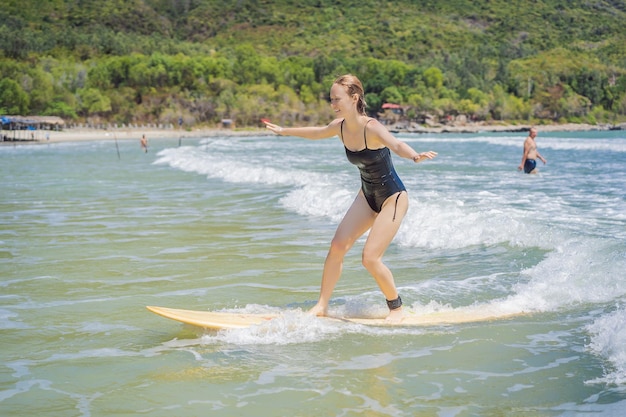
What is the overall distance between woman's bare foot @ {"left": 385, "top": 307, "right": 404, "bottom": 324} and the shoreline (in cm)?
7587

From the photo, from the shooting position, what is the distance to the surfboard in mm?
5996

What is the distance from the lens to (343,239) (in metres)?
6.09

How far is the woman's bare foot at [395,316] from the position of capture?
6137mm

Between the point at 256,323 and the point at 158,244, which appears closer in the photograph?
the point at 256,323

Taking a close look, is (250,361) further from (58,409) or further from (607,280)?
(607,280)

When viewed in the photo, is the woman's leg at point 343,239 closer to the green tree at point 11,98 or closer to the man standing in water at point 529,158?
the man standing in water at point 529,158

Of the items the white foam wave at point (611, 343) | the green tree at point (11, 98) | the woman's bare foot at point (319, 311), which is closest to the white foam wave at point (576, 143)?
the white foam wave at point (611, 343)

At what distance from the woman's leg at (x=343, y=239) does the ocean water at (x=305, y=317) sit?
9.9 inches

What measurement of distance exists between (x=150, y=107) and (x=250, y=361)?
14611cm

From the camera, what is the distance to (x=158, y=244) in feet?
34.9

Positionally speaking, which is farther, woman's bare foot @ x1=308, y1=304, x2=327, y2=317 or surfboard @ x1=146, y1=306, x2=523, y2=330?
woman's bare foot @ x1=308, y1=304, x2=327, y2=317

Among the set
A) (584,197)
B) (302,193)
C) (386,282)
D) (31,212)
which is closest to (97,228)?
(31,212)

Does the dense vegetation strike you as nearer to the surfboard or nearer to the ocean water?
the ocean water

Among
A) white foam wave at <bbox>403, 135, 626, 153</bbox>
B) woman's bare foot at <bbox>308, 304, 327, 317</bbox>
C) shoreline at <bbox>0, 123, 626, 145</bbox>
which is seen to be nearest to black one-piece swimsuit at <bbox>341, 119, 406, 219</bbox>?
woman's bare foot at <bbox>308, 304, 327, 317</bbox>
